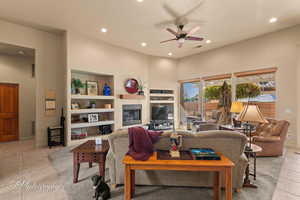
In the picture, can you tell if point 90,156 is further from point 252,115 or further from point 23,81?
point 23,81

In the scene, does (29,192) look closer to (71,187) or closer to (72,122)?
(71,187)

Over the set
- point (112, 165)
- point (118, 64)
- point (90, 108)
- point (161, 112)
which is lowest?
point (112, 165)

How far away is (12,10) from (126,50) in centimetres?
354

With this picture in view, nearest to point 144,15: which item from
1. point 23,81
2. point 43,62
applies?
point 43,62

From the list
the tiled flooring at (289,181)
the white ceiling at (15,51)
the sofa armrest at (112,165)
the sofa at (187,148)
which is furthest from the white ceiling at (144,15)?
the tiled flooring at (289,181)

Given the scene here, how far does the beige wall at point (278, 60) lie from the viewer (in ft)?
14.4

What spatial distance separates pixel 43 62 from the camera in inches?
185

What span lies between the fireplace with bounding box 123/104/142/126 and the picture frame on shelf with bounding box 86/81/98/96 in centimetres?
129

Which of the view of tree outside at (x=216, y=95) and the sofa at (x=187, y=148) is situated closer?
the sofa at (x=187, y=148)

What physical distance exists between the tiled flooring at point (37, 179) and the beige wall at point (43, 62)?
1.10 m

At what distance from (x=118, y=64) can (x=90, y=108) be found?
2.04 metres

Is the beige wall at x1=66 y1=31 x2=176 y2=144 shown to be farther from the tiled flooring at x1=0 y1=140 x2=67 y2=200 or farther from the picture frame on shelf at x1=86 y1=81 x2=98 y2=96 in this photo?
the tiled flooring at x1=0 y1=140 x2=67 y2=200

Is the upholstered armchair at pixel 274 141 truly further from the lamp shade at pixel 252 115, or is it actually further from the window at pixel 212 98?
the window at pixel 212 98

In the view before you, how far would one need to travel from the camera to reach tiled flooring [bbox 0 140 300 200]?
2.19 m
